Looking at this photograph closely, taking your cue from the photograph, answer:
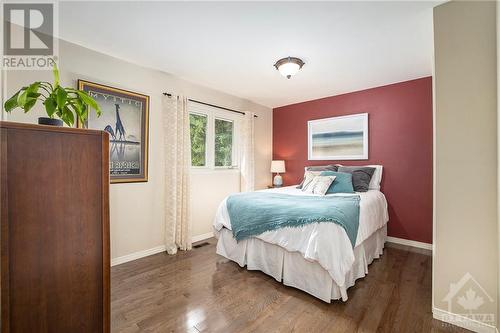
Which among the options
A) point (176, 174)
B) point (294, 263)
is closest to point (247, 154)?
point (176, 174)

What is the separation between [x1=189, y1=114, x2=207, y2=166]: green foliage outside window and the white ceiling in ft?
2.04

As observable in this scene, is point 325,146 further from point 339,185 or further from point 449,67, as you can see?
point 449,67

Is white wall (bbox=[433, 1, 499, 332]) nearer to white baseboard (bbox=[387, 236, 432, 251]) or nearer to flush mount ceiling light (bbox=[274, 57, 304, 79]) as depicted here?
flush mount ceiling light (bbox=[274, 57, 304, 79])

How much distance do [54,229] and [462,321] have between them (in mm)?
2612

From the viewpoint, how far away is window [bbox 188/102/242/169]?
11.7 feet

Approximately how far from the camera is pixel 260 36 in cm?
221

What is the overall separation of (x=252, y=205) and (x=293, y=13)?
1.80m

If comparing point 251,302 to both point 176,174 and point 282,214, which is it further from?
point 176,174

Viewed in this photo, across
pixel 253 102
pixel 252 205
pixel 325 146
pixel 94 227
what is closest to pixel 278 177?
pixel 325 146

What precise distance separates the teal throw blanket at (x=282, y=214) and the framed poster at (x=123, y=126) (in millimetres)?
1242

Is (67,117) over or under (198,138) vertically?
under

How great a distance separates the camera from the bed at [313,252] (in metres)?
1.83

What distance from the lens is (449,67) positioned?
5.58ft

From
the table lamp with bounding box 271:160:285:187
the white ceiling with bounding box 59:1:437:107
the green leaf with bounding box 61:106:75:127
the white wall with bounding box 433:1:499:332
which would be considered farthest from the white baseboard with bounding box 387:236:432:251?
the green leaf with bounding box 61:106:75:127
